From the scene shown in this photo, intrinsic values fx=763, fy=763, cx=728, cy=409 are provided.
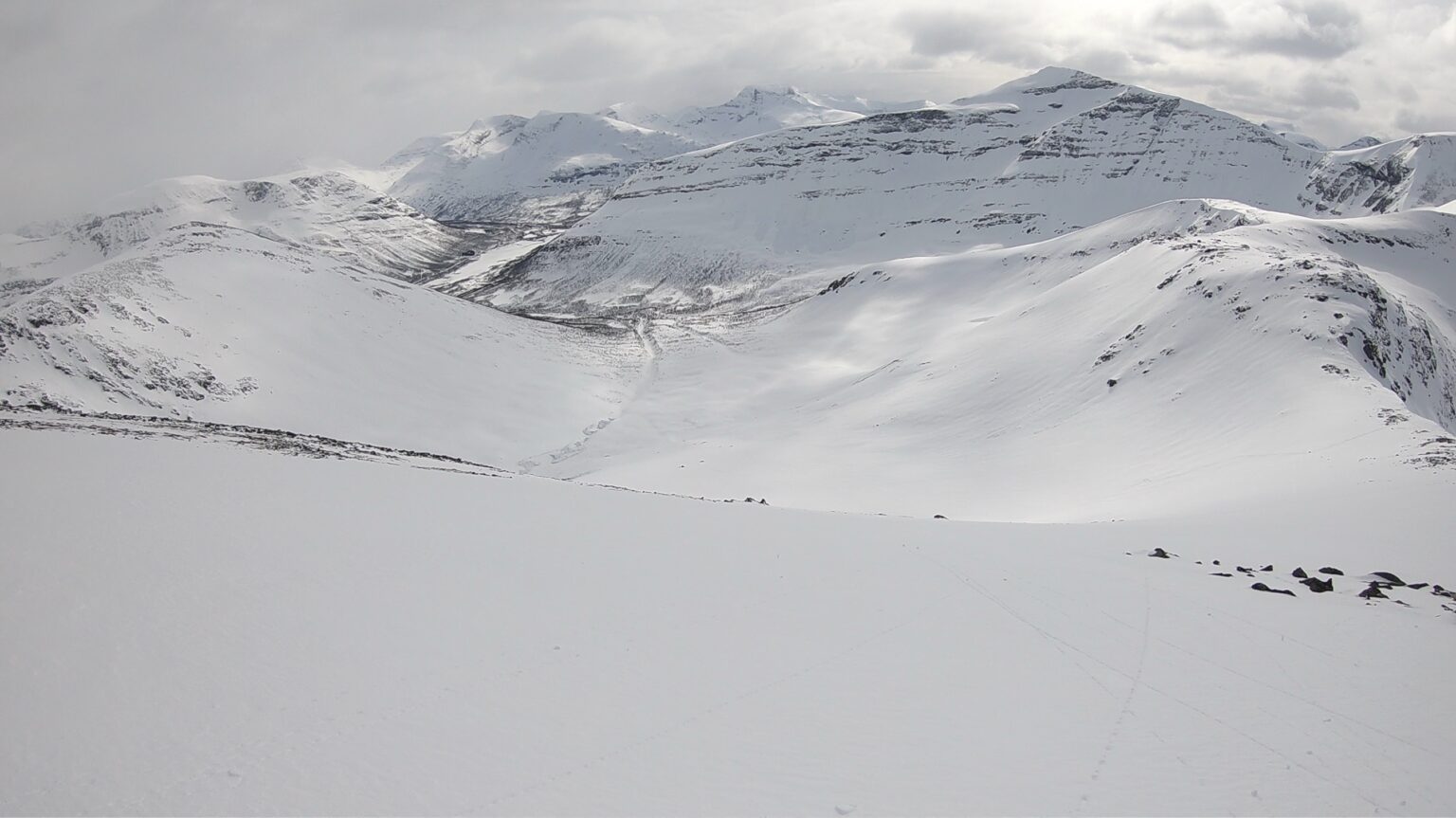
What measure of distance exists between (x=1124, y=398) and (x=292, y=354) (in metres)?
47.1

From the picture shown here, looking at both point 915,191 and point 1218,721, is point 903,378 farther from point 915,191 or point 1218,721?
point 915,191

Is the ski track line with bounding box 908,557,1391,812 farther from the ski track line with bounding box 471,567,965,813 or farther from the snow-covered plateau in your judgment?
the ski track line with bounding box 471,567,965,813

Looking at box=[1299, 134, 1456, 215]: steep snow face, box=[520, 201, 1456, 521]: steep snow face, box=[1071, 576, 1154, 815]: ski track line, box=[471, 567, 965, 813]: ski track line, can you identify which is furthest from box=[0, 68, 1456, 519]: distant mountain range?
box=[1299, 134, 1456, 215]: steep snow face

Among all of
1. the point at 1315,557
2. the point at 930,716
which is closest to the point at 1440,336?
the point at 1315,557

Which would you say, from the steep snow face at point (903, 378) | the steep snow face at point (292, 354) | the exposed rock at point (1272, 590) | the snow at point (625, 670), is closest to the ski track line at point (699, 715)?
the snow at point (625, 670)

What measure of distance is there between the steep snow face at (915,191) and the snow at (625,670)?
110137mm

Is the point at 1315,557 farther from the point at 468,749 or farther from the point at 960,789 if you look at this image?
the point at 468,749

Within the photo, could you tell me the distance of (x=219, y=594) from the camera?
905cm

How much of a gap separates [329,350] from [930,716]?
50782 millimetres

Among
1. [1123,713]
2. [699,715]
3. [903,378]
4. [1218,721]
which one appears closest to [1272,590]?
[1218,721]

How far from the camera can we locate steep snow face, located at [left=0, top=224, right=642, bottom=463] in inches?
1407

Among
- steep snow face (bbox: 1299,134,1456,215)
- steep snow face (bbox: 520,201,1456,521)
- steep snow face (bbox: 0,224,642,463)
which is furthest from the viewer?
steep snow face (bbox: 1299,134,1456,215)

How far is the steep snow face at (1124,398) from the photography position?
1035 inches

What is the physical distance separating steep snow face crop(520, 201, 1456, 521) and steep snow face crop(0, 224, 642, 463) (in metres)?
6.96
